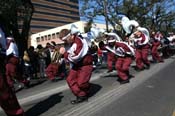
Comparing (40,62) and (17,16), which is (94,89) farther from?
(17,16)

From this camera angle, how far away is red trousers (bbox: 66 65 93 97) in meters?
11.4

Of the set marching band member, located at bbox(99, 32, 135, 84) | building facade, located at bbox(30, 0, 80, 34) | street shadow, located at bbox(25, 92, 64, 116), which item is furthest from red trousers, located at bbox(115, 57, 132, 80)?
building facade, located at bbox(30, 0, 80, 34)

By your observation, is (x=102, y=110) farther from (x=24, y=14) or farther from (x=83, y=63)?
(x=24, y=14)

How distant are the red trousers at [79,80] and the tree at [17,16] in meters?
11.0

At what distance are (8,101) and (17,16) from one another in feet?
55.7

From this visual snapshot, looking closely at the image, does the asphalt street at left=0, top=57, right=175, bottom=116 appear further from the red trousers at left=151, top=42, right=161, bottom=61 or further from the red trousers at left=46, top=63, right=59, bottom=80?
the red trousers at left=151, top=42, right=161, bottom=61

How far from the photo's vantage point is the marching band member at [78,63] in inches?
450

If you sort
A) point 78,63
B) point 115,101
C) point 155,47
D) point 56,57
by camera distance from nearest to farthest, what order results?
point 115,101 → point 78,63 → point 56,57 → point 155,47

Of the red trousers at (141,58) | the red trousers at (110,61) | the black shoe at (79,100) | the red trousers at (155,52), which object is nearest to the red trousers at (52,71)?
the red trousers at (110,61)

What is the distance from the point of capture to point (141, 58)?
1972 centimetres

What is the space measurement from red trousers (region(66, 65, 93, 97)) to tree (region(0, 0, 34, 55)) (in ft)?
36.0

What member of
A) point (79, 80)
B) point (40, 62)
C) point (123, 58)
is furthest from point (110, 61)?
point (79, 80)

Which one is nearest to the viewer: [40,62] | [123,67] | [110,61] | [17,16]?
[123,67]

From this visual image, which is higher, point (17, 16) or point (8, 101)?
point (17, 16)
